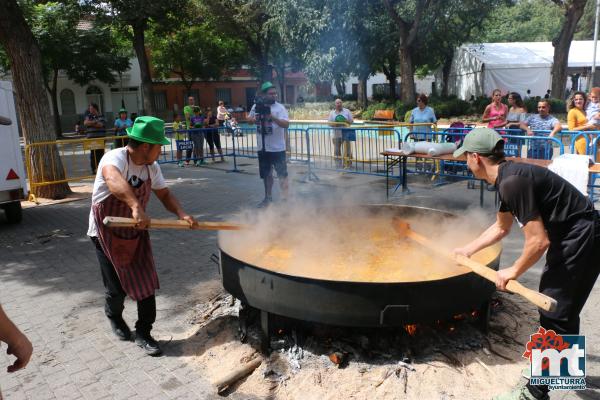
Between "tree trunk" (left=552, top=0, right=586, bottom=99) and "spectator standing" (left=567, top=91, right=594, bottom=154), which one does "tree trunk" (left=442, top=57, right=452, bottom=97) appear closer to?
"tree trunk" (left=552, top=0, right=586, bottom=99)

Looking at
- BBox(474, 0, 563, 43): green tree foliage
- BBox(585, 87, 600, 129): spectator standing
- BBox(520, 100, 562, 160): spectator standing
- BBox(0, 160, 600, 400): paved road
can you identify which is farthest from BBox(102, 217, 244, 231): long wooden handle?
BBox(474, 0, 563, 43): green tree foliage

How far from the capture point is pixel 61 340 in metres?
4.24

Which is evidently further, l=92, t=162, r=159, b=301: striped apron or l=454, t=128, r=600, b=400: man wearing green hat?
l=92, t=162, r=159, b=301: striped apron

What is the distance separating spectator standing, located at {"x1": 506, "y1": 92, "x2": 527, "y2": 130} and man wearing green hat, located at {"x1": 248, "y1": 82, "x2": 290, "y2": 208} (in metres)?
4.77

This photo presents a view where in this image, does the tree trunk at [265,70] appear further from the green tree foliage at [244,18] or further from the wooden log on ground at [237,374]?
the wooden log on ground at [237,374]

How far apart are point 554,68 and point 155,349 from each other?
2595cm

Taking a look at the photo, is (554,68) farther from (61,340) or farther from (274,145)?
(61,340)

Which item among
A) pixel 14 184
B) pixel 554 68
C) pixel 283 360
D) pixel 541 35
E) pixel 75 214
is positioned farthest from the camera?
pixel 541 35

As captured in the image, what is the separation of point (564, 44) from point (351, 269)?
24272mm

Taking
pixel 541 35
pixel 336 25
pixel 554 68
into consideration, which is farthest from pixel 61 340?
pixel 541 35

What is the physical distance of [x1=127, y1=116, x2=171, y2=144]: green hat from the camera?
3.48 metres

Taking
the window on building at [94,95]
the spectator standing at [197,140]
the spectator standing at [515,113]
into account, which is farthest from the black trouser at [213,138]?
the window on building at [94,95]

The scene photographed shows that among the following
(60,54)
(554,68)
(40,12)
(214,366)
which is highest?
(40,12)

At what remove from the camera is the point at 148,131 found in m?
3.50
